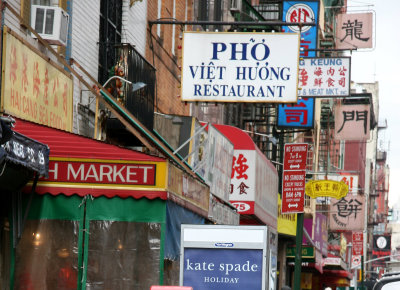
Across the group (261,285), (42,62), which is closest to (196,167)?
(42,62)

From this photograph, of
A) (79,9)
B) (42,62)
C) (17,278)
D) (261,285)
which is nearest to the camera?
(261,285)

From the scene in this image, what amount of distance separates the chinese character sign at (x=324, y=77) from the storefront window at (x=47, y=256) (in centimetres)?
1381

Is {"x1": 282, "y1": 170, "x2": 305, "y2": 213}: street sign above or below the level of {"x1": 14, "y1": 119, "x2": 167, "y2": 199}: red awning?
above

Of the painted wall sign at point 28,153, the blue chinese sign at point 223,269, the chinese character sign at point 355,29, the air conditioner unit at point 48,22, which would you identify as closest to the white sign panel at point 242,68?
the air conditioner unit at point 48,22

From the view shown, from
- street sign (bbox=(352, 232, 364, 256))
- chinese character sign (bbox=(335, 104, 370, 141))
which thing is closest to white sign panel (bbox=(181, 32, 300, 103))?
chinese character sign (bbox=(335, 104, 370, 141))

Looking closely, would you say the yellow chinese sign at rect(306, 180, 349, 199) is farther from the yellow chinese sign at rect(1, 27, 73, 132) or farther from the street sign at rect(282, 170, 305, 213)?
the yellow chinese sign at rect(1, 27, 73, 132)

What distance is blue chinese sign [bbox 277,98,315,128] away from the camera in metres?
36.4

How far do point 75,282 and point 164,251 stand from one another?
4.25ft

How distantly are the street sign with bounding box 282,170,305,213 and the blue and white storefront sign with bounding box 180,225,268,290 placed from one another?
1299cm

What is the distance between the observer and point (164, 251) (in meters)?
14.2

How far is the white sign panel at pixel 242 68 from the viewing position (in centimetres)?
1952

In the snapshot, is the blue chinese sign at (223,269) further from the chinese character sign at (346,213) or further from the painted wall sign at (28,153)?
the chinese character sign at (346,213)

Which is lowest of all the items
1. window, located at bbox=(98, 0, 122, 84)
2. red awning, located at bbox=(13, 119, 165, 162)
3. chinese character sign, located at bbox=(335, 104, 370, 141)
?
red awning, located at bbox=(13, 119, 165, 162)

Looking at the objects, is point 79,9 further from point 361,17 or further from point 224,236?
point 361,17
